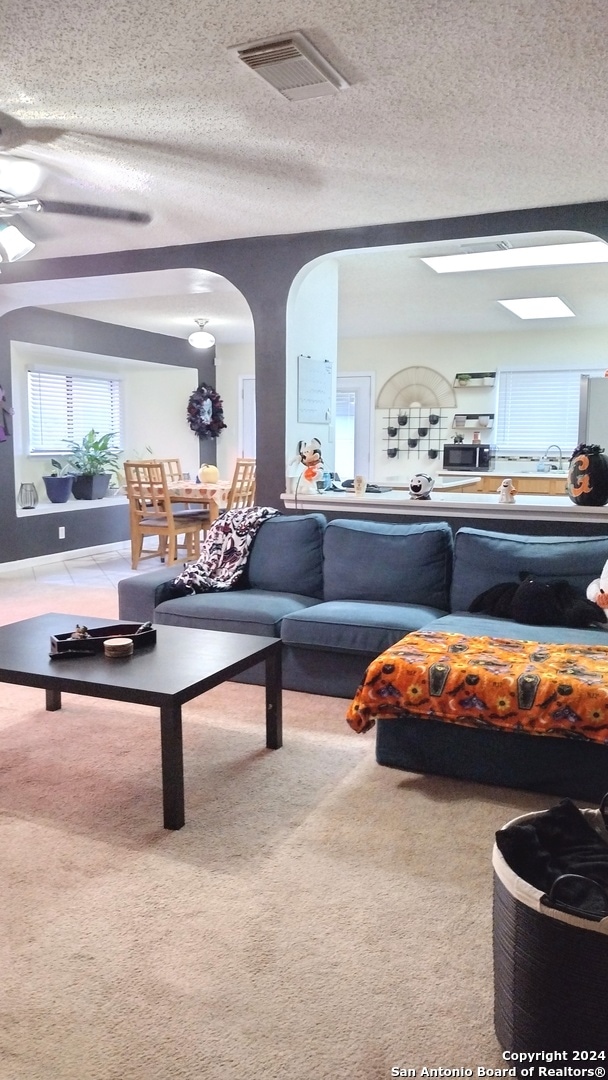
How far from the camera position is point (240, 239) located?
4.59 meters

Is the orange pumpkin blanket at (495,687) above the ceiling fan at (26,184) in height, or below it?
below

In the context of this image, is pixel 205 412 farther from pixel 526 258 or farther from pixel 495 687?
pixel 495 687

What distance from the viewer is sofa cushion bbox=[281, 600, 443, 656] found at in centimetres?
330

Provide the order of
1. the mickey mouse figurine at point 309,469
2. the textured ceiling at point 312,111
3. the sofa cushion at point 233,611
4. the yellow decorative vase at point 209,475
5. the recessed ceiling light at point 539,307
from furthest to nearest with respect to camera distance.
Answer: the yellow decorative vase at point 209,475, the recessed ceiling light at point 539,307, the mickey mouse figurine at point 309,469, the sofa cushion at point 233,611, the textured ceiling at point 312,111

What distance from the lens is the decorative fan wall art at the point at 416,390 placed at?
842 centimetres

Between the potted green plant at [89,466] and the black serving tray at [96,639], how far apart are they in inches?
209

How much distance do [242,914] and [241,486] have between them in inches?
218

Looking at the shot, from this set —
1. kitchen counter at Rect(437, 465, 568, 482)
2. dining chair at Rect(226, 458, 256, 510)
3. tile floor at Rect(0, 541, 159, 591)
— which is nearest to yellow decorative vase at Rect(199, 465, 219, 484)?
dining chair at Rect(226, 458, 256, 510)

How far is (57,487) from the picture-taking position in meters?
7.68

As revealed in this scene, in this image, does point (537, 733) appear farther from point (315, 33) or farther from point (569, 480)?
point (315, 33)

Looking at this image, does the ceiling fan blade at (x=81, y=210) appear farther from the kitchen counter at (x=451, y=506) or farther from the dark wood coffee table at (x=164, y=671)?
the dark wood coffee table at (x=164, y=671)

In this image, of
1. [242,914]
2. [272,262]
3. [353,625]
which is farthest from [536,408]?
[242,914]

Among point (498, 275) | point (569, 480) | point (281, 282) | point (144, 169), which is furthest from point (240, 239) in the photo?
point (569, 480)

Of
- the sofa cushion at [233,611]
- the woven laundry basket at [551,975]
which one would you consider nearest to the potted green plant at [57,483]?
the sofa cushion at [233,611]
